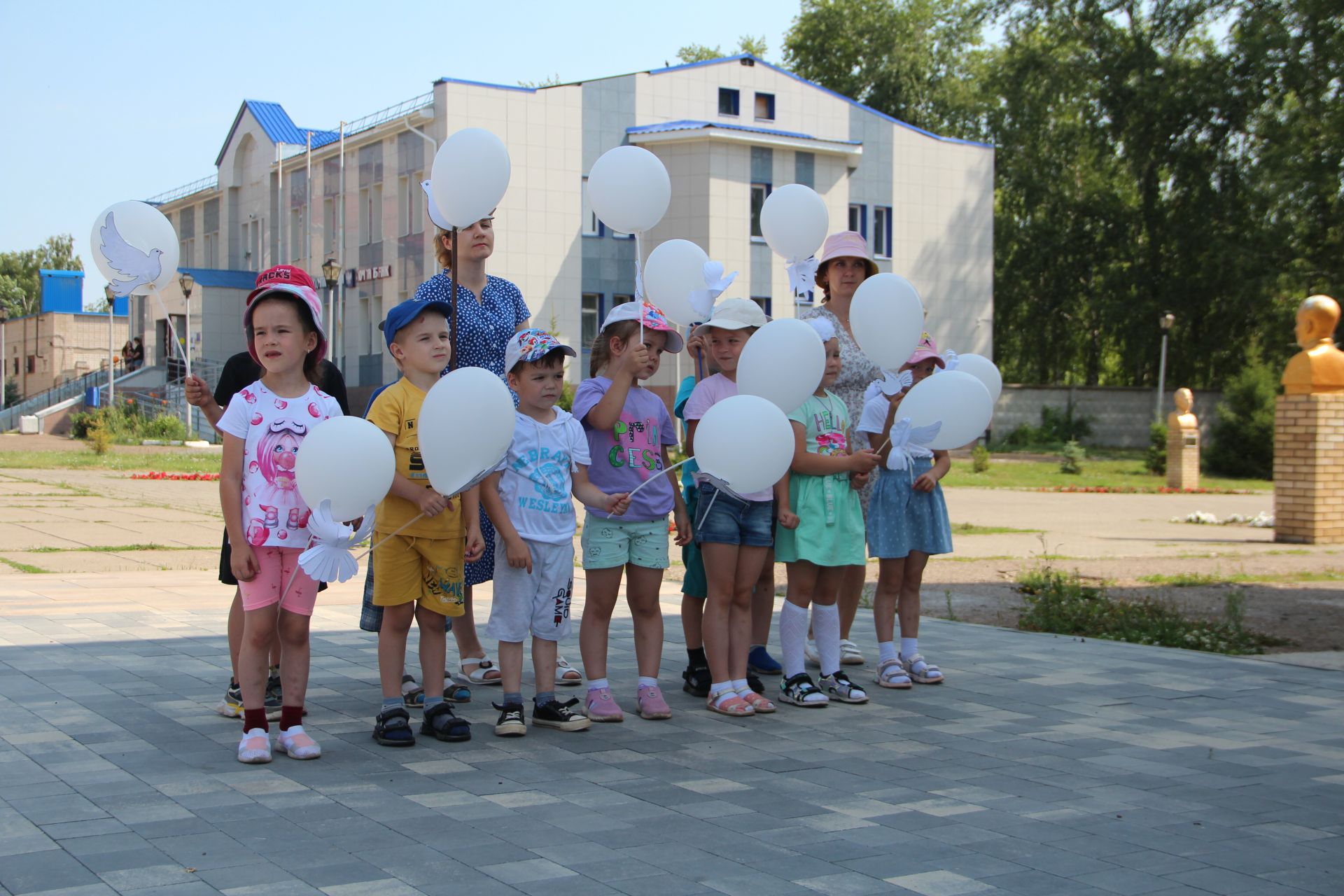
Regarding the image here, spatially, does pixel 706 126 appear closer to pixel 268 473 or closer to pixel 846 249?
pixel 846 249

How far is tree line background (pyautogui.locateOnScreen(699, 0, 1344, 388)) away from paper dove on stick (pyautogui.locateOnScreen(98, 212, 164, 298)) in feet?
105

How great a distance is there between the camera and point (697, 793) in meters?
4.16

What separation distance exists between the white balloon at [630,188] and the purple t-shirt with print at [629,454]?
0.91m

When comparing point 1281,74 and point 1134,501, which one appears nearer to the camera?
point 1134,501

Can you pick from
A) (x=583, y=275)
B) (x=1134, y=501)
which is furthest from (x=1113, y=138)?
(x=1134, y=501)

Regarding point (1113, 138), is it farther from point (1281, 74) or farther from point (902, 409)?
point (902, 409)

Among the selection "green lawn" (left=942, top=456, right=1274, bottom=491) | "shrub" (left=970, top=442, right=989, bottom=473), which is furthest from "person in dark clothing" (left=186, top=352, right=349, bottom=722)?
"shrub" (left=970, top=442, right=989, bottom=473)

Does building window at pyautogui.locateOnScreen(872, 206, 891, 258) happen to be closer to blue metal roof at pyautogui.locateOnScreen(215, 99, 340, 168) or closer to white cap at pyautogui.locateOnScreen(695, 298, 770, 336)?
blue metal roof at pyautogui.locateOnScreen(215, 99, 340, 168)

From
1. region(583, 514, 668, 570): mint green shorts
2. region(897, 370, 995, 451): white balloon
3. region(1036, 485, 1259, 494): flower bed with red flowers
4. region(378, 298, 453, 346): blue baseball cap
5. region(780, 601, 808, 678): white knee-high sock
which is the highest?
region(378, 298, 453, 346): blue baseball cap

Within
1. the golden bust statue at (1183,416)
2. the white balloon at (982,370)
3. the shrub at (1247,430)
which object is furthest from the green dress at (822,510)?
the shrub at (1247,430)

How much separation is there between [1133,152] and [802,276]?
1533 inches

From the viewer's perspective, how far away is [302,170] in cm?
3959

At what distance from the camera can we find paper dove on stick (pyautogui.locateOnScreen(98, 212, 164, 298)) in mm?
5211

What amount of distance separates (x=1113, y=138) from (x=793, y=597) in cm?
4069
